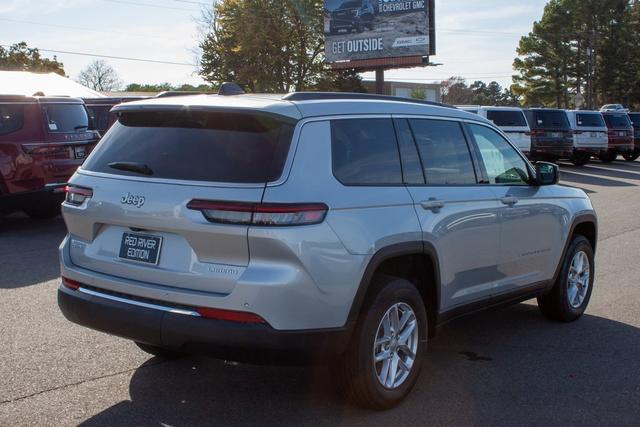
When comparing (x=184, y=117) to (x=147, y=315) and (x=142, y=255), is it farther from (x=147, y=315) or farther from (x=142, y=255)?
(x=147, y=315)

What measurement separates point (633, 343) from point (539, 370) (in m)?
1.16

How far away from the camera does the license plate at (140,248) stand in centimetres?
412

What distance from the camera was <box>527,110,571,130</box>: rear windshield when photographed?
25.3 metres

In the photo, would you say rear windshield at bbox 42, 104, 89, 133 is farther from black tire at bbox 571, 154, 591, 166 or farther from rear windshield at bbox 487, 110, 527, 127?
black tire at bbox 571, 154, 591, 166

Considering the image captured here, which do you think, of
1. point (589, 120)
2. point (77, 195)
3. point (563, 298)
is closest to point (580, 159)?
point (589, 120)

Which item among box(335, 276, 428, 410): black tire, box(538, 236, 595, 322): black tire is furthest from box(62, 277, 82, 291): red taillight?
box(538, 236, 595, 322): black tire

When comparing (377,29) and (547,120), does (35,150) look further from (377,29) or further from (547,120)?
(377,29)

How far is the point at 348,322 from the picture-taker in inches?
161

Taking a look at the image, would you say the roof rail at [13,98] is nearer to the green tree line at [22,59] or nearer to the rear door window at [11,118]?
the rear door window at [11,118]

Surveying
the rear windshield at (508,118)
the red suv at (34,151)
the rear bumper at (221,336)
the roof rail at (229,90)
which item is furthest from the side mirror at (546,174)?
the rear windshield at (508,118)

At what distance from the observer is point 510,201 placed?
5625 millimetres

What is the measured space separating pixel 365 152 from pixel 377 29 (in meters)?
38.1

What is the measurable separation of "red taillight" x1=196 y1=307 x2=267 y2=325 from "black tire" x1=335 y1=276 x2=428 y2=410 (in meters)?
0.65

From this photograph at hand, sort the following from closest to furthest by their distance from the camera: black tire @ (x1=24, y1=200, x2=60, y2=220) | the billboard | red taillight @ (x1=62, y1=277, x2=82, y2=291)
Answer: red taillight @ (x1=62, y1=277, x2=82, y2=291) < black tire @ (x1=24, y1=200, x2=60, y2=220) < the billboard
